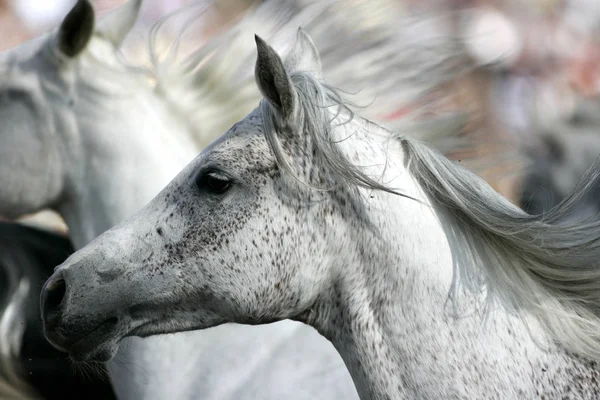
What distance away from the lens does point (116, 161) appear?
1.59 m

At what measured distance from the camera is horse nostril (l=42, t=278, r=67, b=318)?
0.99 metres

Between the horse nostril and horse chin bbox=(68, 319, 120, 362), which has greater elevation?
the horse nostril

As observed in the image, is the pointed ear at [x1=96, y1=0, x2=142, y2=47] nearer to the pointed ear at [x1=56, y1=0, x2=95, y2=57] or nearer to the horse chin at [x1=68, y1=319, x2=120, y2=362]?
the pointed ear at [x1=56, y1=0, x2=95, y2=57]

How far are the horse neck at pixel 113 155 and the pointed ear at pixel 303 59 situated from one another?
51 centimetres

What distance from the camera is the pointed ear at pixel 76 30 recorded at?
156cm

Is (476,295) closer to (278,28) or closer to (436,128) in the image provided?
(436,128)

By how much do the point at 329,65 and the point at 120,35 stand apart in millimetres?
454

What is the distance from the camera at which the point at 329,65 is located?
1.77 m

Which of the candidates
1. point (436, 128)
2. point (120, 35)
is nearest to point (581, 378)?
point (436, 128)

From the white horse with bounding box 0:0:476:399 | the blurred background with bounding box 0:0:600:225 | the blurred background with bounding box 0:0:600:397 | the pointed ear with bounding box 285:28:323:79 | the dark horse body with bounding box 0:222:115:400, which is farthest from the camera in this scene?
the dark horse body with bounding box 0:222:115:400

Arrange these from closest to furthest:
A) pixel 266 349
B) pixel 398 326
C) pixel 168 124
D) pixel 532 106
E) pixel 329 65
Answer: pixel 398 326
pixel 266 349
pixel 168 124
pixel 329 65
pixel 532 106

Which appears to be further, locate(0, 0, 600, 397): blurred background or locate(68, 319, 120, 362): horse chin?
locate(0, 0, 600, 397): blurred background

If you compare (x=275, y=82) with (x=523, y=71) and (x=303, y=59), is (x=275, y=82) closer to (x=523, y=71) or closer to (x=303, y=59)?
(x=303, y=59)

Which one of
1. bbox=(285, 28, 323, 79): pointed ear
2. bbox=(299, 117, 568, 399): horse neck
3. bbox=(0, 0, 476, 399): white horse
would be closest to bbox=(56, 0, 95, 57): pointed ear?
bbox=(0, 0, 476, 399): white horse
